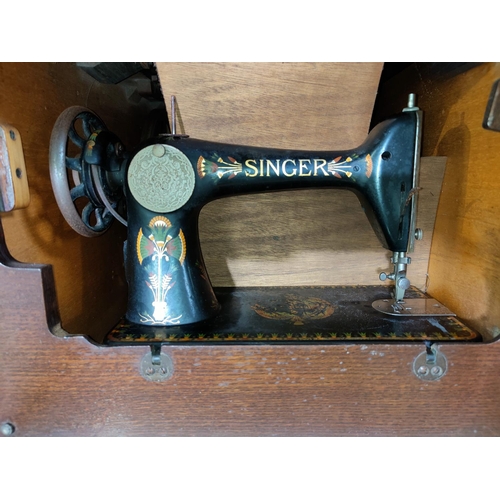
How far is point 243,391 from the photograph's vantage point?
834 millimetres

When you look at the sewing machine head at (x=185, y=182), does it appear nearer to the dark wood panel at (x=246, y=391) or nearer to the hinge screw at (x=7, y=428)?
the dark wood panel at (x=246, y=391)

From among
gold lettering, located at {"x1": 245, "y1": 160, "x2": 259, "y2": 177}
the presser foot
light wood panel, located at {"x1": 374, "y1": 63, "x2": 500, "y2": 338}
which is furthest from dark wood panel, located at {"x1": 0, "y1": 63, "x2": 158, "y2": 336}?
light wood panel, located at {"x1": 374, "y1": 63, "x2": 500, "y2": 338}

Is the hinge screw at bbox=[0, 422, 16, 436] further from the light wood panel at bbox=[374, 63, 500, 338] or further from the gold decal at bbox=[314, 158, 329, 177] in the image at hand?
the light wood panel at bbox=[374, 63, 500, 338]

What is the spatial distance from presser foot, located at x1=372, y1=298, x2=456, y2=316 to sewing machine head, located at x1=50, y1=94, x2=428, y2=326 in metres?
0.17

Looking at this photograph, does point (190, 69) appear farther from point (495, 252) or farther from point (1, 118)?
point (495, 252)

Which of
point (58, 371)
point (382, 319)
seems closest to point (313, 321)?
point (382, 319)

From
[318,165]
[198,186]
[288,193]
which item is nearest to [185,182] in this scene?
[198,186]

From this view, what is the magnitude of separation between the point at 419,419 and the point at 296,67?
0.92 m

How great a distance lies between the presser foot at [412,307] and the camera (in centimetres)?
101

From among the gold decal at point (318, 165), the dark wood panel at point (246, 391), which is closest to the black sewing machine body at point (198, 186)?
the gold decal at point (318, 165)

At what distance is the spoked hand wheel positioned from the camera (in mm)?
880

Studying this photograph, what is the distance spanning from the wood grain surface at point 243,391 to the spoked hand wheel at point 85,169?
4.0 inches

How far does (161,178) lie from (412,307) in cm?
73

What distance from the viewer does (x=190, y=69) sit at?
103 centimetres
